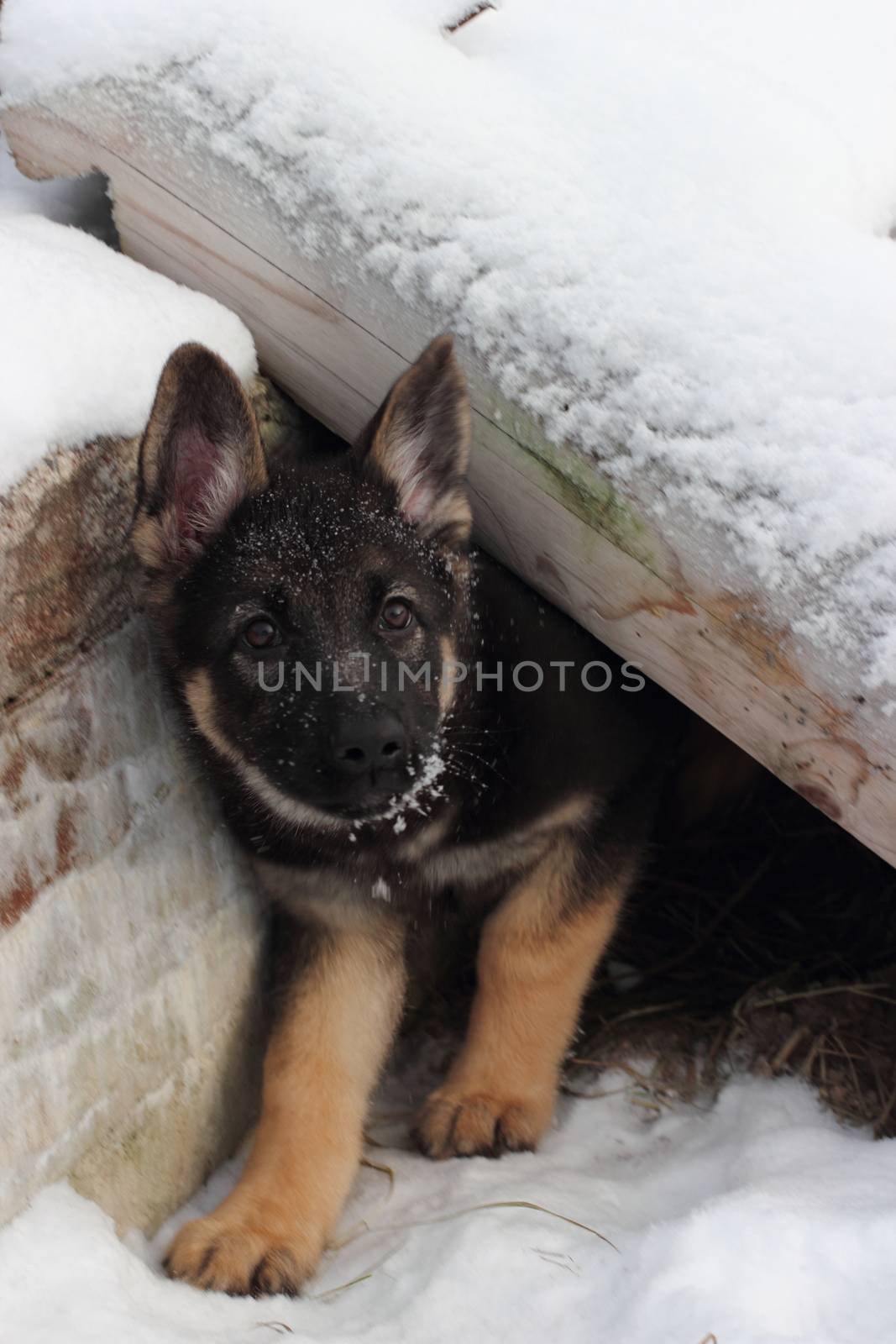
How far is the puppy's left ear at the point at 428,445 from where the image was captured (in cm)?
261

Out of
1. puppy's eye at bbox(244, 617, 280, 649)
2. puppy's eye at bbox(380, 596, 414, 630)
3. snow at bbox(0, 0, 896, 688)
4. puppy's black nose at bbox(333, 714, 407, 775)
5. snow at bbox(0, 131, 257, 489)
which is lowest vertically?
puppy's eye at bbox(244, 617, 280, 649)

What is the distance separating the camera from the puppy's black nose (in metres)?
2.39

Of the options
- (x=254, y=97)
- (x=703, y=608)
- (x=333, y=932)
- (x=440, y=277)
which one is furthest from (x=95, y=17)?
(x=333, y=932)

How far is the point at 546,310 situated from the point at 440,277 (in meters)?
0.26

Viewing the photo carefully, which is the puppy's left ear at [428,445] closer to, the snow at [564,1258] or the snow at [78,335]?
the snow at [78,335]

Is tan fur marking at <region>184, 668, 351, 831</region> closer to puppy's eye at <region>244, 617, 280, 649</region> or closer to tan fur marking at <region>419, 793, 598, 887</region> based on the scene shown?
puppy's eye at <region>244, 617, 280, 649</region>

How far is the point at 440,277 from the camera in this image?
2615 millimetres

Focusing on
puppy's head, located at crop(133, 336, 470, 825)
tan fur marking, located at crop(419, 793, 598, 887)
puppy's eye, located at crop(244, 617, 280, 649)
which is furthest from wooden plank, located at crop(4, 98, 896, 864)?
puppy's eye, located at crop(244, 617, 280, 649)

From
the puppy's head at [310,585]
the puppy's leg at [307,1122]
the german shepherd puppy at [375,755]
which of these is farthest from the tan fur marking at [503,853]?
the puppy's head at [310,585]

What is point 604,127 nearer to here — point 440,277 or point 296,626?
point 440,277

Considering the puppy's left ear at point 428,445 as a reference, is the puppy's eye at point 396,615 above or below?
below

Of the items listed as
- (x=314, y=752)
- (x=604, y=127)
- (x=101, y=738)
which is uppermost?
(x=604, y=127)

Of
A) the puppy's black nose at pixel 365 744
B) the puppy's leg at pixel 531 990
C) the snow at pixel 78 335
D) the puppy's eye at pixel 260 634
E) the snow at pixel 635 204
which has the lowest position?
the puppy's leg at pixel 531 990

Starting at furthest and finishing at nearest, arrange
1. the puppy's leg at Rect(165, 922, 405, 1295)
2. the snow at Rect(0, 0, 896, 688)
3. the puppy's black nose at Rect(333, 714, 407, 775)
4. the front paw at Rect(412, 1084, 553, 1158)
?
the front paw at Rect(412, 1084, 553, 1158), the puppy's leg at Rect(165, 922, 405, 1295), the puppy's black nose at Rect(333, 714, 407, 775), the snow at Rect(0, 0, 896, 688)
